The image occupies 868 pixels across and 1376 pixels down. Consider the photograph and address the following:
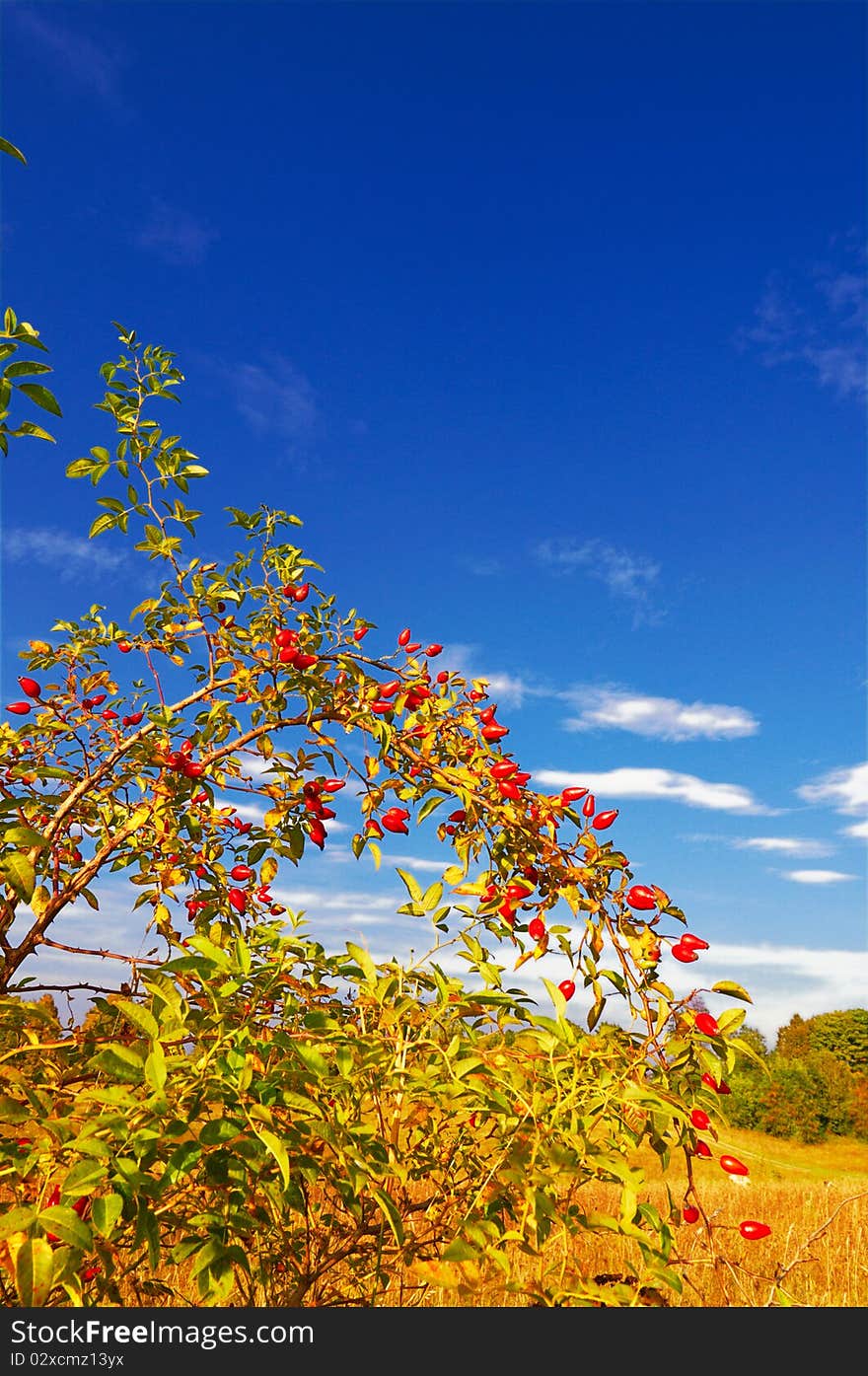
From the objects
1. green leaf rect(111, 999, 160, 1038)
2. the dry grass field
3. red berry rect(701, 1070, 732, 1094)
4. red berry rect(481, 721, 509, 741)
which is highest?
red berry rect(481, 721, 509, 741)

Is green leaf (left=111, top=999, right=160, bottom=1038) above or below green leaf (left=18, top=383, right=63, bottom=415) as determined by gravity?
below

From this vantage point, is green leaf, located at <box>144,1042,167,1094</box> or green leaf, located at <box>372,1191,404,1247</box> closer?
green leaf, located at <box>144,1042,167,1094</box>

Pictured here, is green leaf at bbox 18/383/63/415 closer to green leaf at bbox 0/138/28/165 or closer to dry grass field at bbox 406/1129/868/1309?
green leaf at bbox 0/138/28/165

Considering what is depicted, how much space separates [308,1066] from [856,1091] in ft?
67.5

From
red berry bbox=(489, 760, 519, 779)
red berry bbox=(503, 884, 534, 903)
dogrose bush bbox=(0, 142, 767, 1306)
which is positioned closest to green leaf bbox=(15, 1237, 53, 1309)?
dogrose bush bbox=(0, 142, 767, 1306)

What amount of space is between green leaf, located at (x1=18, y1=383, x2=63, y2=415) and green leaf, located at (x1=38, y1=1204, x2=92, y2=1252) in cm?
155

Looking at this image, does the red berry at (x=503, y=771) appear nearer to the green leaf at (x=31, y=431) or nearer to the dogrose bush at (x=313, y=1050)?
the dogrose bush at (x=313, y=1050)

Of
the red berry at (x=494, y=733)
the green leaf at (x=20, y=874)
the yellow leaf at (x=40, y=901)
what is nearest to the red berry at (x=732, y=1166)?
the red berry at (x=494, y=733)

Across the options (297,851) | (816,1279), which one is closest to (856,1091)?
(816,1279)

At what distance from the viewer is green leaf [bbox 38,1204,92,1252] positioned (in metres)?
1.63

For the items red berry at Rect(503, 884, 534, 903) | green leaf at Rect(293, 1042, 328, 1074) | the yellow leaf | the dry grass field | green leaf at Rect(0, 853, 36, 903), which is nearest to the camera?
green leaf at Rect(293, 1042, 328, 1074)

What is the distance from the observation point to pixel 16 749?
3.48 meters

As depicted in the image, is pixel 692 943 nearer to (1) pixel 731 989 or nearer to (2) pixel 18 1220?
(1) pixel 731 989

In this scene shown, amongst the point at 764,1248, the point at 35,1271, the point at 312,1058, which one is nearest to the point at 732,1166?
the point at 312,1058
